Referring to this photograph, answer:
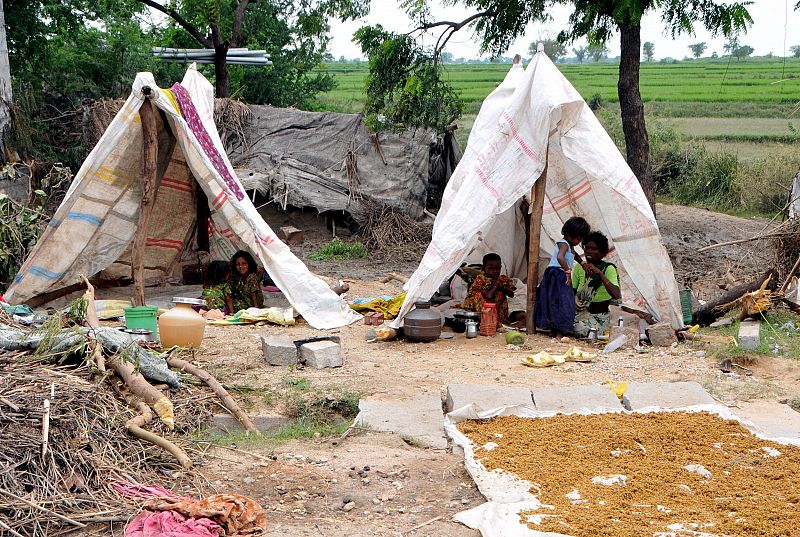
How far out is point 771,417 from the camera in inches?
176

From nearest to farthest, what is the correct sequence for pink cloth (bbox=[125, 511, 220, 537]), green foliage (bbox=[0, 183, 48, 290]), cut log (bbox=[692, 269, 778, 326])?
pink cloth (bbox=[125, 511, 220, 537])
cut log (bbox=[692, 269, 778, 326])
green foliage (bbox=[0, 183, 48, 290])

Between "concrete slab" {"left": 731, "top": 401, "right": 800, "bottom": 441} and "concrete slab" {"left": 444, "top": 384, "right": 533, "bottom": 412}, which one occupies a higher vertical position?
"concrete slab" {"left": 444, "top": 384, "right": 533, "bottom": 412}

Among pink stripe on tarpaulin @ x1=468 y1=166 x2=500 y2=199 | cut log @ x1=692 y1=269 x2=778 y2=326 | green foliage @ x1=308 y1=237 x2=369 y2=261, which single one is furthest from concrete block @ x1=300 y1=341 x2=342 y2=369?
green foliage @ x1=308 y1=237 x2=369 y2=261

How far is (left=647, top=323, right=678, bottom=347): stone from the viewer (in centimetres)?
614

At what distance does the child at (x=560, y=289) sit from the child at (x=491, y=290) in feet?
1.11

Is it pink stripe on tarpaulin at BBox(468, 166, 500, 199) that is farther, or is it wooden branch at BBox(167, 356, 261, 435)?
pink stripe on tarpaulin at BBox(468, 166, 500, 199)

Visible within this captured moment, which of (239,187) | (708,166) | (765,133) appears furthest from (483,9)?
(765,133)

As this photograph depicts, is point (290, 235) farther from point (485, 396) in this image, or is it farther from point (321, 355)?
point (485, 396)

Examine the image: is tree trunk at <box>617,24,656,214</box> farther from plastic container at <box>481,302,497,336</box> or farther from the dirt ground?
plastic container at <box>481,302,497,336</box>

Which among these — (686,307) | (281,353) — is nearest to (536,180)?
(686,307)

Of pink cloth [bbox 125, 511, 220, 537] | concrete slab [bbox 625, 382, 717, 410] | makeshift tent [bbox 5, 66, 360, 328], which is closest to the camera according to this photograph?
pink cloth [bbox 125, 511, 220, 537]

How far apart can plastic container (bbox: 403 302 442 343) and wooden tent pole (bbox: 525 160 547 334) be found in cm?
71

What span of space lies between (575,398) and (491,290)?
89.8 inches

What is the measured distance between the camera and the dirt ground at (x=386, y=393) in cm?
342
